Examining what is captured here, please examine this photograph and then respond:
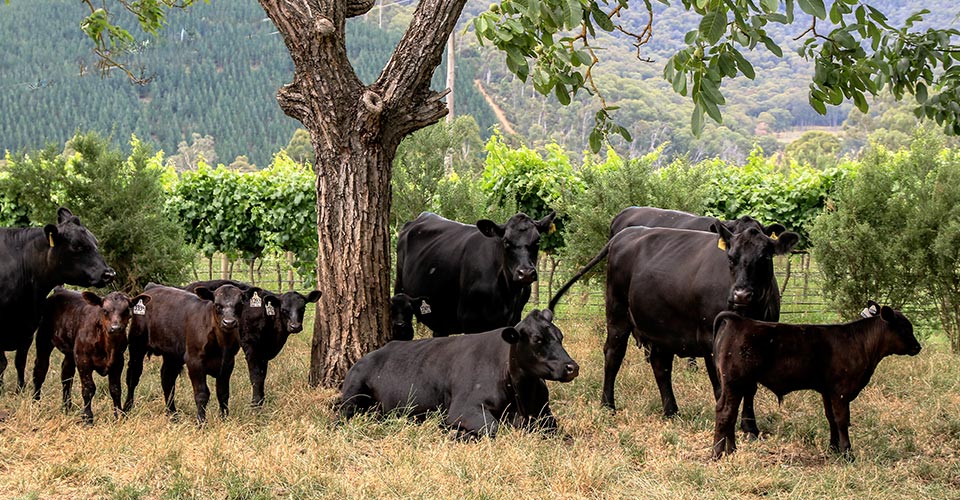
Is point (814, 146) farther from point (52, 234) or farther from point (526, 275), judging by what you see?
point (52, 234)

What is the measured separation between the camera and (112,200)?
1234cm

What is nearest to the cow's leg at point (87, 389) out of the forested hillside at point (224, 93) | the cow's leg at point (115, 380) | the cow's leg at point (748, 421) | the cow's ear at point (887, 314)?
the cow's leg at point (115, 380)

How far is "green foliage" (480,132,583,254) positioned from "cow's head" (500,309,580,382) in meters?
7.50

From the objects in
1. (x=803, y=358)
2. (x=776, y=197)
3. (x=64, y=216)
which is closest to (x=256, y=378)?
(x=64, y=216)

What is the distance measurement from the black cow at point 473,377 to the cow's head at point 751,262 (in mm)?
1485

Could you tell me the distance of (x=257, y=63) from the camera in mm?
82875

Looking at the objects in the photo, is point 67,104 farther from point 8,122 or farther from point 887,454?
point 887,454

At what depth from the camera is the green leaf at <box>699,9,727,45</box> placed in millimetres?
4320

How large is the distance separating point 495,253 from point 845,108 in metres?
114

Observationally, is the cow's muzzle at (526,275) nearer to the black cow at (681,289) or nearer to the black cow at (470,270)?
the black cow at (470,270)

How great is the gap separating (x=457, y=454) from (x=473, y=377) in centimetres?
121

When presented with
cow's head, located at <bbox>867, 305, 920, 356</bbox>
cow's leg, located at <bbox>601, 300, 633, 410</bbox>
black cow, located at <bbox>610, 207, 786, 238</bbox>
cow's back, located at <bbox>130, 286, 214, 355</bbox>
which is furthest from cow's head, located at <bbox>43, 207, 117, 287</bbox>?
cow's head, located at <bbox>867, 305, 920, 356</bbox>

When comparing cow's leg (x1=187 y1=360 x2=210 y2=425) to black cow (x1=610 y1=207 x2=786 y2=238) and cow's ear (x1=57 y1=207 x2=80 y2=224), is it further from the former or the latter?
black cow (x1=610 y1=207 x2=786 y2=238)

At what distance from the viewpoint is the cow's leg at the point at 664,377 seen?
8656 millimetres
